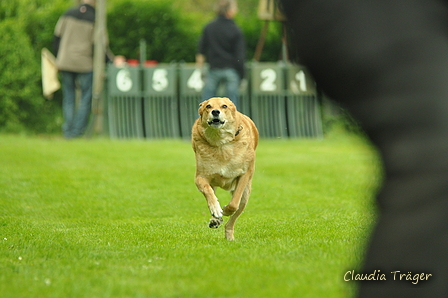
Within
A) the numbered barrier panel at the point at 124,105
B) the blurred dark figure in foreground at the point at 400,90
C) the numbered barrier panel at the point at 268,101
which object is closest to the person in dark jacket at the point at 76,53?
the numbered barrier panel at the point at 124,105

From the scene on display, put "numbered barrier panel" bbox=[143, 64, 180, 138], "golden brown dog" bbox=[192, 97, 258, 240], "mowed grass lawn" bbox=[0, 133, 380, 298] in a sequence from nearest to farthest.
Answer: "mowed grass lawn" bbox=[0, 133, 380, 298], "golden brown dog" bbox=[192, 97, 258, 240], "numbered barrier panel" bbox=[143, 64, 180, 138]

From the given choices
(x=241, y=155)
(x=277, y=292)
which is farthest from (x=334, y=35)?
(x=241, y=155)

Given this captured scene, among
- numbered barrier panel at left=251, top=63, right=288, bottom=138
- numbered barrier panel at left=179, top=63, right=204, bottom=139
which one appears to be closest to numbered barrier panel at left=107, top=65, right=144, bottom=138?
numbered barrier panel at left=179, top=63, right=204, bottom=139

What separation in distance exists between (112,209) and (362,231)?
111 inches

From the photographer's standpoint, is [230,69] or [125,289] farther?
[230,69]

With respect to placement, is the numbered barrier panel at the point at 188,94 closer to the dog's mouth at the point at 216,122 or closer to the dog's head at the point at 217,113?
the dog's head at the point at 217,113

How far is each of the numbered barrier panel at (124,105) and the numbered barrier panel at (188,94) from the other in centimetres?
85

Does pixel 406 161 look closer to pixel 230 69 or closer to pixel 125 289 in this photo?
pixel 125 289

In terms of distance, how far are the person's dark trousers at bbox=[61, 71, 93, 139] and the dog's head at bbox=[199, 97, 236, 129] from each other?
9.16m

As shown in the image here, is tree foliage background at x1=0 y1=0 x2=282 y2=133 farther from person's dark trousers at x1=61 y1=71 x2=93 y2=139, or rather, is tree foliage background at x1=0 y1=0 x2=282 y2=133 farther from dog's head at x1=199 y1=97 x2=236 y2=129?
dog's head at x1=199 y1=97 x2=236 y2=129

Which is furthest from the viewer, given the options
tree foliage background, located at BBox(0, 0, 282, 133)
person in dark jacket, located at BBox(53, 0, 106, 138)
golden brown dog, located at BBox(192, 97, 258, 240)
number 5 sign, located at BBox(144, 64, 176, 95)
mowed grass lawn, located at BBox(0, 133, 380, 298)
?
tree foliage background, located at BBox(0, 0, 282, 133)

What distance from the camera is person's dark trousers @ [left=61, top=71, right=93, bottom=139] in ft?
48.5

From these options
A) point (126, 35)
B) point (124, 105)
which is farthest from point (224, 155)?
point (126, 35)

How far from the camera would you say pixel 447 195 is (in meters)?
2.13
